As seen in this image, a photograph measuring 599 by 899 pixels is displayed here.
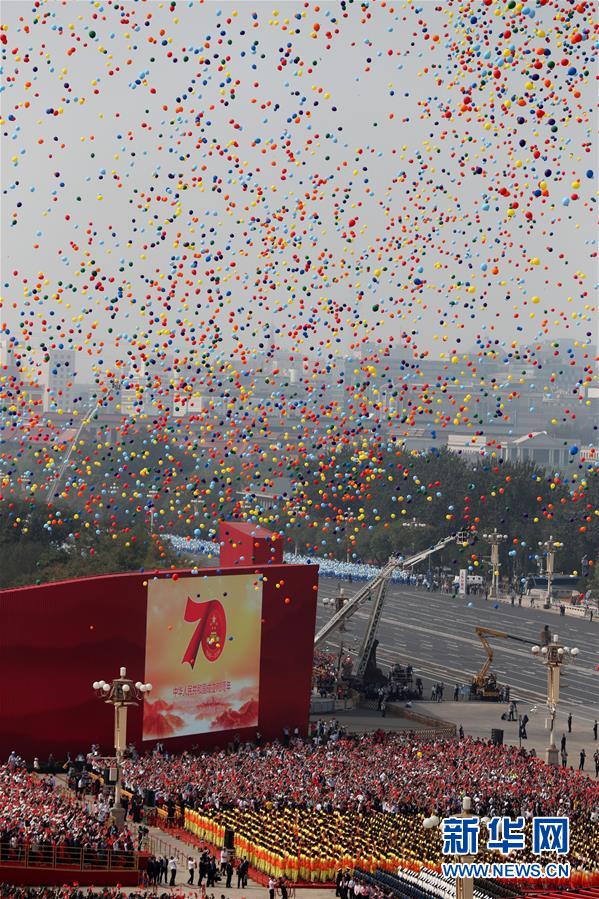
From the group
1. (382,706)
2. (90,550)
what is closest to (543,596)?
(90,550)

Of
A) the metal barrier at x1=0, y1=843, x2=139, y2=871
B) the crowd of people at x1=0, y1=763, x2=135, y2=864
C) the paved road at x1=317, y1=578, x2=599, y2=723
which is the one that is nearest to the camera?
the metal barrier at x1=0, y1=843, x2=139, y2=871

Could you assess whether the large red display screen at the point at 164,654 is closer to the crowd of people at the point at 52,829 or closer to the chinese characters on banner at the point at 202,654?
the chinese characters on banner at the point at 202,654

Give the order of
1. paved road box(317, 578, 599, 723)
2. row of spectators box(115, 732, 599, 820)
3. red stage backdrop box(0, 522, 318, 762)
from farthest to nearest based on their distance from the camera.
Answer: paved road box(317, 578, 599, 723) → red stage backdrop box(0, 522, 318, 762) → row of spectators box(115, 732, 599, 820)

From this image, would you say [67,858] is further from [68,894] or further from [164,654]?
[164,654]

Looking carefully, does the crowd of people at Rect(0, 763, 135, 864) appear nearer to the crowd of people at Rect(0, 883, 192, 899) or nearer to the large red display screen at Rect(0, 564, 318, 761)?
the crowd of people at Rect(0, 883, 192, 899)

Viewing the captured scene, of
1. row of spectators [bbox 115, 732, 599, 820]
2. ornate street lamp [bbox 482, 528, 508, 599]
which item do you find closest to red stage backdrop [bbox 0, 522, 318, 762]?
row of spectators [bbox 115, 732, 599, 820]

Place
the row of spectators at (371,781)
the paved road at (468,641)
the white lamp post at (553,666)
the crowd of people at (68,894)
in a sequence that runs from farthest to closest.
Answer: the paved road at (468,641) → the white lamp post at (553,666) → the row of spectators at (371,781) → the crowd of people at (68,894)

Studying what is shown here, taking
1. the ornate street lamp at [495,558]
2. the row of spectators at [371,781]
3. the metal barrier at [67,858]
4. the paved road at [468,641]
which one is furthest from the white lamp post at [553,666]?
the ornate street lamp at [495,558]
